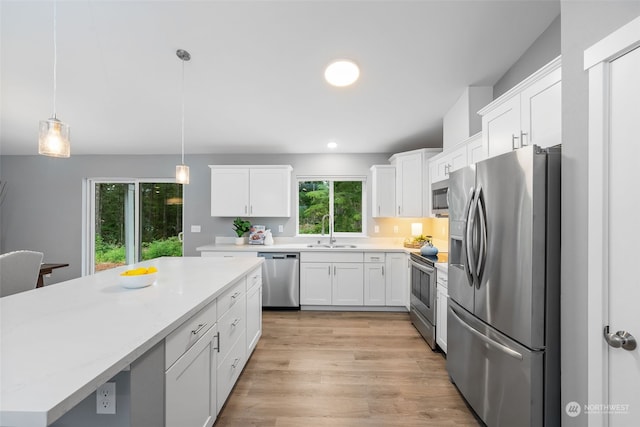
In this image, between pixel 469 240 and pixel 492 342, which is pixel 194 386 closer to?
pixel 492 342

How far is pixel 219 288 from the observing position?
5.56 ft

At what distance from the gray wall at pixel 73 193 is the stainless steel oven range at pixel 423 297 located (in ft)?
6.77

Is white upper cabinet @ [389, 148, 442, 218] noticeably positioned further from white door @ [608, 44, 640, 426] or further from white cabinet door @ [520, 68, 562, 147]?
white door @ [608, 44, 640, 426]

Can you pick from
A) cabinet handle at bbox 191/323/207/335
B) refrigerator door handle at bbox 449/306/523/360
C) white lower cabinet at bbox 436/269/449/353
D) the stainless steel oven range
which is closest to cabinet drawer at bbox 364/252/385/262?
the stainless steel oven range

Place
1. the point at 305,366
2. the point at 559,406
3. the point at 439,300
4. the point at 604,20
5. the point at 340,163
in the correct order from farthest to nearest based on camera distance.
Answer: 1. the point at 340,163
2. the point at 439,300
3. the point at 305,366
4. the point at 559,406
5. the point at 604,20

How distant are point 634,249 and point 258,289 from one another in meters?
2.63

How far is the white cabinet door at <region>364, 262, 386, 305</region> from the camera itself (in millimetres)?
3914

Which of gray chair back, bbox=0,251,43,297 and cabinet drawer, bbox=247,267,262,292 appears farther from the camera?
cabinet drawer, bbox=247,267,262,292

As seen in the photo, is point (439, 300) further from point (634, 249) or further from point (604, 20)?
point (604, 20)

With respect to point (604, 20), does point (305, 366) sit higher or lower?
lower

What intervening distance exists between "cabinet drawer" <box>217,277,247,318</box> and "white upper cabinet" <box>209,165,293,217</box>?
2.14 metres

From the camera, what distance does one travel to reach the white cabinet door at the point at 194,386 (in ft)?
3.89

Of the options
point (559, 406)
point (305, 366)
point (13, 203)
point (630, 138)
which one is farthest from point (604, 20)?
point (13, 203)

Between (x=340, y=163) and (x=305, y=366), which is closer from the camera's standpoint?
(x=305, y=366)
